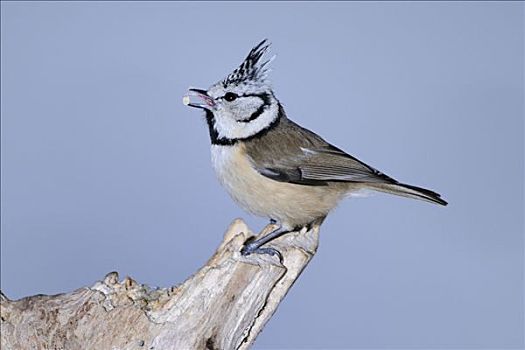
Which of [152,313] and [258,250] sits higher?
[258,250]

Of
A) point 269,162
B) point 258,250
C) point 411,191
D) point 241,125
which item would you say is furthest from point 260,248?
point 411,191

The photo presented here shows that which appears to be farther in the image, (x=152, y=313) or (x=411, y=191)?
(x=411, y=191)

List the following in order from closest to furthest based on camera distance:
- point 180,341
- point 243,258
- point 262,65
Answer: point 180,341 → point 243,258 → point 262,65

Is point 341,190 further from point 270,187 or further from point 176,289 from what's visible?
point 176,289

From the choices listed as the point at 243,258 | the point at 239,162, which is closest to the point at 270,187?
the point at 239,162

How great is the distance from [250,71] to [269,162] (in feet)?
1.05

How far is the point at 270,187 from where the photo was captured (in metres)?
2.85

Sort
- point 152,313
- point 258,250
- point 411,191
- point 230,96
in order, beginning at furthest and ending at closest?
1. point 411,191
2. point 230,96
3. point 258,250
4. point 152,313

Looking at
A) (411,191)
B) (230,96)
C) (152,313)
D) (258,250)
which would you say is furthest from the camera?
(411,191)

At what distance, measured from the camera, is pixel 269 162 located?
2883 millimetres

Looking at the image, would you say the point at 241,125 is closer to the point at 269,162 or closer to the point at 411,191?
the point at 269,162

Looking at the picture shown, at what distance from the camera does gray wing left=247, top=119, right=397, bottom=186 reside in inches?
114

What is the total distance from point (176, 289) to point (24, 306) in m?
0.44

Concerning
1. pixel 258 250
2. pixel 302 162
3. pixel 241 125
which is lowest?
pixel 258 250
